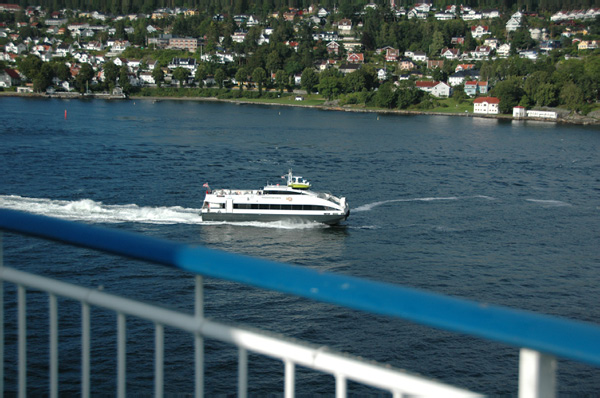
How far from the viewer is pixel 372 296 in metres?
0.68

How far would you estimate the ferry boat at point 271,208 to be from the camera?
12.8m

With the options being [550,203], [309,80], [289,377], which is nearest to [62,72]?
[309,80]

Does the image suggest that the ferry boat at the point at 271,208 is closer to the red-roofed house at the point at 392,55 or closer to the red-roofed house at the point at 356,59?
the red-roofed house at the point at 356,59

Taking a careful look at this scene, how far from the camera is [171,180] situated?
16672mm

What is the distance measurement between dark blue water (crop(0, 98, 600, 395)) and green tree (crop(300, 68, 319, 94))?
63.3 ft

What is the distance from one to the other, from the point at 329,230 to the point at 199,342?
39.0 feet

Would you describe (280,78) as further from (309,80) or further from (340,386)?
(340,386)

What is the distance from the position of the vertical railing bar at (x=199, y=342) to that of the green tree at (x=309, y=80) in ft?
156

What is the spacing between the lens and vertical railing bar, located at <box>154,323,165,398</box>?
2.73 feet

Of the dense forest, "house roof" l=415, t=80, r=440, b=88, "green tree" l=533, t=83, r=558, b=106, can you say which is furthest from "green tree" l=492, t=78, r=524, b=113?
the dense forest

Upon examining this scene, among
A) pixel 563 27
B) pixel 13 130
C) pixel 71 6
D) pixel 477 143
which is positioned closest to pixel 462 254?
pixel 477 143

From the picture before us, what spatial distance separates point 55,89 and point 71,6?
51.6 m

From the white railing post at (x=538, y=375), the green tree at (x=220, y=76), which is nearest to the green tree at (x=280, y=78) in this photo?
the green tree at (x=220, y=76)

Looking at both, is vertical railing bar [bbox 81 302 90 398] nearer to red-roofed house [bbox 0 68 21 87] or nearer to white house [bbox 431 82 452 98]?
white house [bbox 431 82 452 98]
